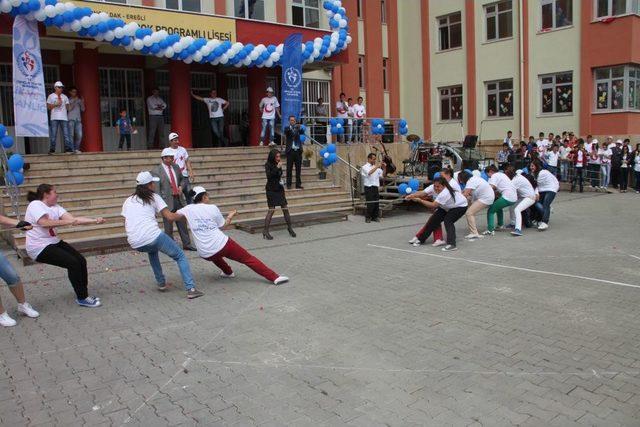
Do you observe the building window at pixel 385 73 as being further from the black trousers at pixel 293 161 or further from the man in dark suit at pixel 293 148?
the black trousers at pixel 293 161

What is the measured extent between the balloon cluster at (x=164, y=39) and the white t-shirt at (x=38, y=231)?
8398 millimetres

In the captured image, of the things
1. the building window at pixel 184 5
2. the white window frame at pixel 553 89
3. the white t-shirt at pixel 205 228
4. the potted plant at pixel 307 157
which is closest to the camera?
the white t-shirt at pixel 205 228

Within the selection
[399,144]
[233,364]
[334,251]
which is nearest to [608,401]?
[233,364]

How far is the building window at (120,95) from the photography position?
58.6 feet

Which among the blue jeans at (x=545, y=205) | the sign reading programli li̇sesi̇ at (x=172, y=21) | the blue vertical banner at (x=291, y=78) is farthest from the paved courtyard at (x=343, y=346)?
the sign reading programli li̇sesi̇ at (x=172, y=21)

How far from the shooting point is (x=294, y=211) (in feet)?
45.6

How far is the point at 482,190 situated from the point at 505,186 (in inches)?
23.0

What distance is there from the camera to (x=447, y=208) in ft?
34.1

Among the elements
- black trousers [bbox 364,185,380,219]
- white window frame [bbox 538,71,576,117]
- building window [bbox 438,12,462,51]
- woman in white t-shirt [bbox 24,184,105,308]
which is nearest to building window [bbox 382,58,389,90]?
building window [bbox 438,12,462,51]

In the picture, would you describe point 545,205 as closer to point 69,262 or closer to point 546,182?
point 546,182

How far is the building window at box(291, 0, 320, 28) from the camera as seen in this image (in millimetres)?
21156

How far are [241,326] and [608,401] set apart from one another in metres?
3.53

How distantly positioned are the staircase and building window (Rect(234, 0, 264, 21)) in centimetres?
572

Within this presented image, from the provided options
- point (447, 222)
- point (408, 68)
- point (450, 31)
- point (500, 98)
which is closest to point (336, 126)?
point (447, 222)
